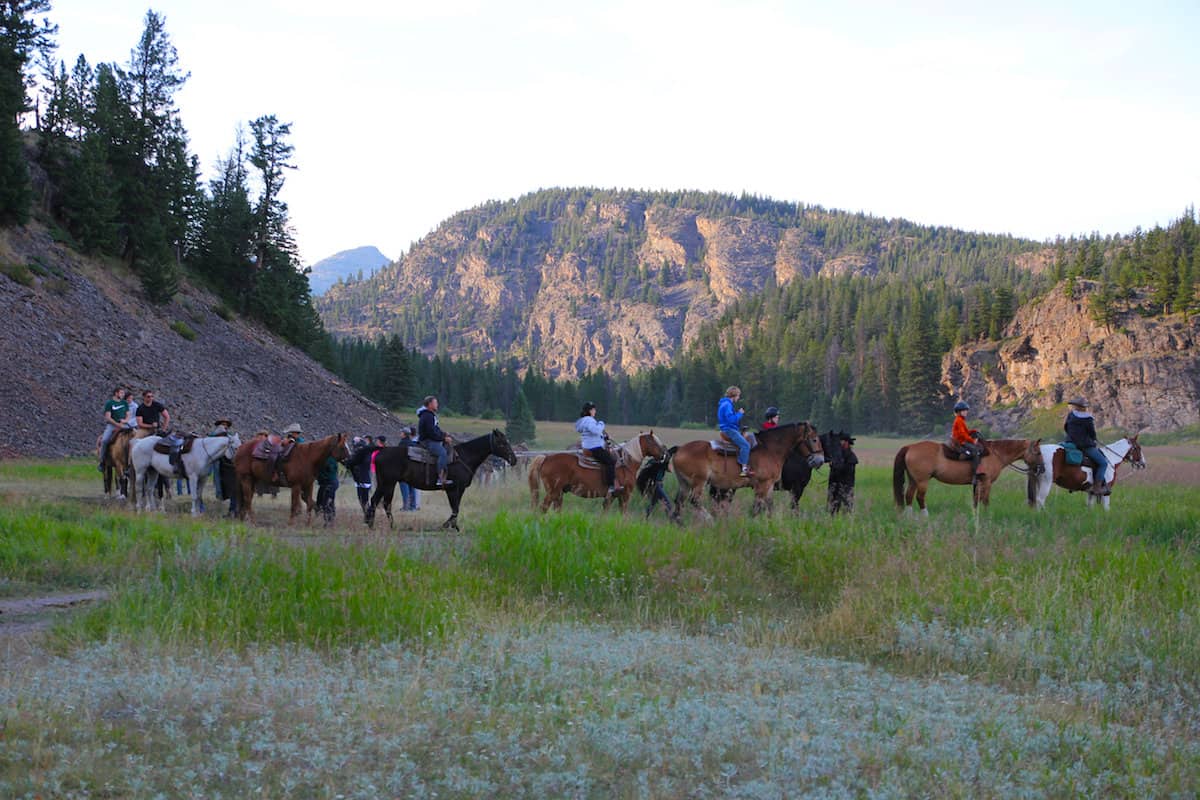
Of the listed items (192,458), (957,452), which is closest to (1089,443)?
(957,452)

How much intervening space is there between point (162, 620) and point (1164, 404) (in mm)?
107180

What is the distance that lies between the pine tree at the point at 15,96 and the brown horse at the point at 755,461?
35.9 metres

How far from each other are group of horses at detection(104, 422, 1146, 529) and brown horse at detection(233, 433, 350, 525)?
0.02 m

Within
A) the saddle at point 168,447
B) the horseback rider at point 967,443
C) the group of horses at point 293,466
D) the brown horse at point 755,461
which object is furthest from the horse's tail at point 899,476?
the saddle at point 168,447

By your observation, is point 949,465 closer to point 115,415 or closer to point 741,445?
A: point 741,445

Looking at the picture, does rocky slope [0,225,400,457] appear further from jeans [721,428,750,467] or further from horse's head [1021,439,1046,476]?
horse's head [1021,439,1046,476]

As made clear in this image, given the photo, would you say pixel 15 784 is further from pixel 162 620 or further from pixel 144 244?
pixel 144 244

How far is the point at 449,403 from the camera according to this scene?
5187 inches

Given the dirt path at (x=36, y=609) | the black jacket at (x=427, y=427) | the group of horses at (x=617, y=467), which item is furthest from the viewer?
Result: the black jacket at (x=427, y=427)

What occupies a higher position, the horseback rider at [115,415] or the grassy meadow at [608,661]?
the horseback rider at [115,415]

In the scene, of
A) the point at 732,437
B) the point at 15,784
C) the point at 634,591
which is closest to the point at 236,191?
the point at 732,437

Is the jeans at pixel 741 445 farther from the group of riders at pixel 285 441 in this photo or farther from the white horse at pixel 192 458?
the white horse at pixel 192 458

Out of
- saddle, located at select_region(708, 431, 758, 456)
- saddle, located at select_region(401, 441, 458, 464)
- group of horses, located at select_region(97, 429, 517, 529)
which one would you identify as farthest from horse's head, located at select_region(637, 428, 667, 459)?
saddle, located at select_region(401, 441, 458, 464)

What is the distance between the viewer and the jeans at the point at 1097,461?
18578 mm
